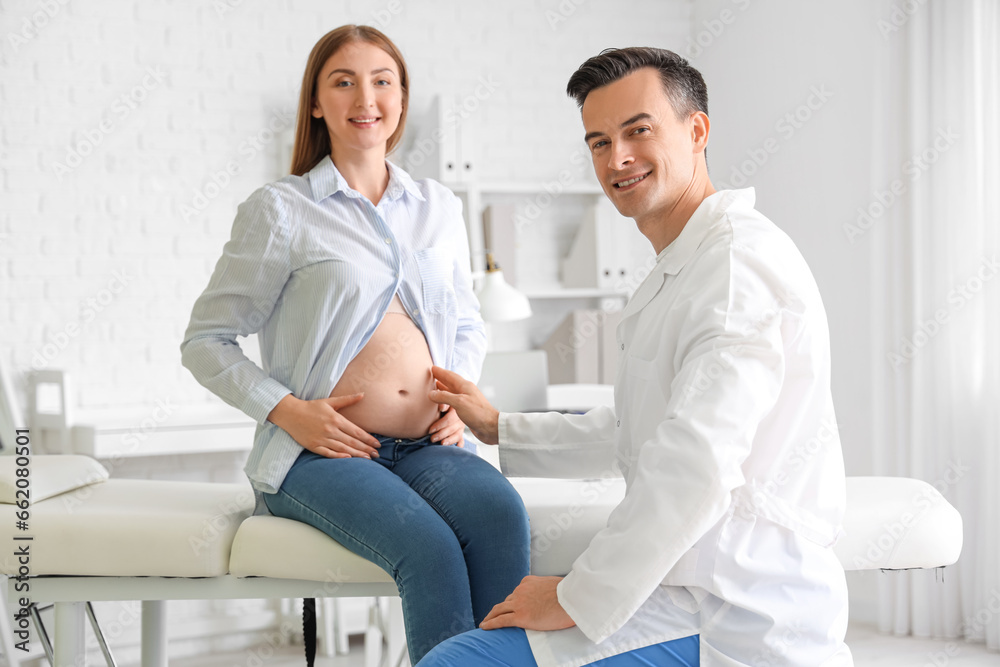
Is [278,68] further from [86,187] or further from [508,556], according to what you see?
[508,556]

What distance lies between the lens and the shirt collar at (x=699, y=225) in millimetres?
1055

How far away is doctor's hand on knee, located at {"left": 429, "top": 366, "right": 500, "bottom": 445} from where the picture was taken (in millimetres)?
Answer: 1409

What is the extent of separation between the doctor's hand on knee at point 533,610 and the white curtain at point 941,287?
2.09 m

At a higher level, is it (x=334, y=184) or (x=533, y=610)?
(x=334, y=184)

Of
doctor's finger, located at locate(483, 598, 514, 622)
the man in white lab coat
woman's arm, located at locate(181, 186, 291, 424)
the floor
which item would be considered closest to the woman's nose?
woman's arm, located at locate(181, 186, 291, 424)

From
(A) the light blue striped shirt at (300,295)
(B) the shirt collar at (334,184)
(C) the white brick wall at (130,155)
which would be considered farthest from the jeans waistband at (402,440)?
(C) the white brick wall at (130,155)

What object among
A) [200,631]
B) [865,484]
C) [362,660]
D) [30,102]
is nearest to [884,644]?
[865,484]

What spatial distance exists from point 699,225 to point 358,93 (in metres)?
0.75

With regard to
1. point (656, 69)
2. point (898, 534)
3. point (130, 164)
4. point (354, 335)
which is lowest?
point (898, 534)

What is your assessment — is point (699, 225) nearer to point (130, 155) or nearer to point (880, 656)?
point (880, 656)

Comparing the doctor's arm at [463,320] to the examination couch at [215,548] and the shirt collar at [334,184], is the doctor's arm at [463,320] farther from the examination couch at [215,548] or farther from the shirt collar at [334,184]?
the examination couch at [215,548]

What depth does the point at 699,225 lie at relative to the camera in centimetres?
107

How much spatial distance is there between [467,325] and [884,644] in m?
1.98

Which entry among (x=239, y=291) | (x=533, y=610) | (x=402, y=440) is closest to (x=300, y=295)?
(x=239, y=291)
